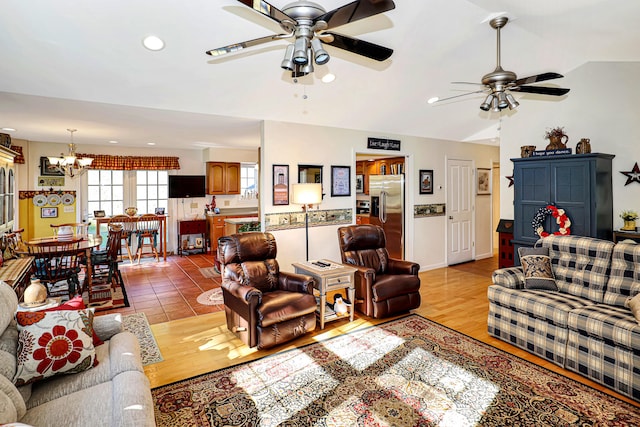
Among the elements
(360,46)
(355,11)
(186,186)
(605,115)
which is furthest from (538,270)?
(186,186)

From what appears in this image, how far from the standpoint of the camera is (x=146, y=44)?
2.91 m

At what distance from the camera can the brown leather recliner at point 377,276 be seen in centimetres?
384

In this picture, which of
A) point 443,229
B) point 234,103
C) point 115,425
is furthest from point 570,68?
point 115,425

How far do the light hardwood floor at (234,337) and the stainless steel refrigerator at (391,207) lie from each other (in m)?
1.15

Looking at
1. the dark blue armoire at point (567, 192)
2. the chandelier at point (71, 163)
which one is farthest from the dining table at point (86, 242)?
the dark blue armoire at point (567, 192)

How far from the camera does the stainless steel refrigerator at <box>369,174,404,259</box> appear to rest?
20.0ft

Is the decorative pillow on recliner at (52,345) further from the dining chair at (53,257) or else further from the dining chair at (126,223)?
the dining chair at (126,223)

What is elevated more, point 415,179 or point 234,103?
point 234,103

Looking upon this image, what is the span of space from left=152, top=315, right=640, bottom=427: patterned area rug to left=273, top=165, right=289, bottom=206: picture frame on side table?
2.13 meters

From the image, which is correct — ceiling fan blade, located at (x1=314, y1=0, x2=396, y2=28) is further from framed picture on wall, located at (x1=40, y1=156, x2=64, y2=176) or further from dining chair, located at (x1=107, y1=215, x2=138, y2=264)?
framed picture on wall, located at (x1=40, y1=156, x2=64, y2=176)

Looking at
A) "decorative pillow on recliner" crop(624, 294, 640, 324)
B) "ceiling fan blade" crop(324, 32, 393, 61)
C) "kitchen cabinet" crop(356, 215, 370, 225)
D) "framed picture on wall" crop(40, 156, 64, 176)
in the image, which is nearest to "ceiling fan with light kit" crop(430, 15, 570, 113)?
"ceiling fan blade" crop(324, 32, 393, 61)

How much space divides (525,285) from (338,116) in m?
3.02

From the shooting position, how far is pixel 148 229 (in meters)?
7.05

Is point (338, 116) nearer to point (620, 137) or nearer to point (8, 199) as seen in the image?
point (620, 137)
